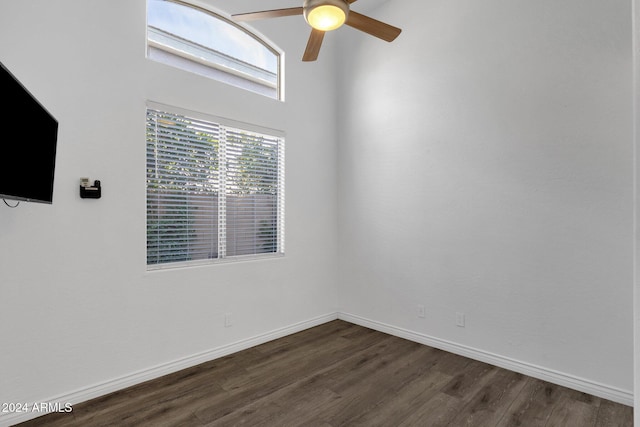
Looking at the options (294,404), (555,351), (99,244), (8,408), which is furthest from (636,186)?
(8,408)

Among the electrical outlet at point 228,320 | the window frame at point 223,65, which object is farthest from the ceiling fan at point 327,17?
the electrical outlet at point 228,320

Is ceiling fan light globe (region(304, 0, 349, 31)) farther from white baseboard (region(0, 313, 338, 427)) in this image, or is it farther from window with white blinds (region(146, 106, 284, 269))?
white baseboard (region(0, 313, 338, 427))

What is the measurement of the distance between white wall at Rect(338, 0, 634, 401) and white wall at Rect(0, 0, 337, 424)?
1.62 meters

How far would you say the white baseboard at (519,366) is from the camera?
237cm

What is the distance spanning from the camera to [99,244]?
2.41 metres

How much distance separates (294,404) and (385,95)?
3214 millimetres

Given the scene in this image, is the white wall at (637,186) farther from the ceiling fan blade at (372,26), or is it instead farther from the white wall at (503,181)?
the white wall at (503,181)

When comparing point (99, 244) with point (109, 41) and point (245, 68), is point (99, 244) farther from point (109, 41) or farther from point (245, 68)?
point (245, 68)

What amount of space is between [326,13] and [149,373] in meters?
2.96

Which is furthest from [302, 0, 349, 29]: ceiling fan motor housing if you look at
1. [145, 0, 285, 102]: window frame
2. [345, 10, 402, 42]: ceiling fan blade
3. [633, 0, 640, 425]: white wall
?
[633, 0, 640, 425]: white wall

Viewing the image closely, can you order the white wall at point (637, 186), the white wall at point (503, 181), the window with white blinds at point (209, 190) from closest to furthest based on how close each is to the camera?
1. the white wall at point (637, 186)
2. the white wall at point (503, 181)
3. the window with white blinds at point (209, 190)

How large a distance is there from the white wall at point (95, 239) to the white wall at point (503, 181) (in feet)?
5.32

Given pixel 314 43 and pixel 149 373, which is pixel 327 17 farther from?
pixel 149 373

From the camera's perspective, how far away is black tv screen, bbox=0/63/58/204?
1.49 metres
